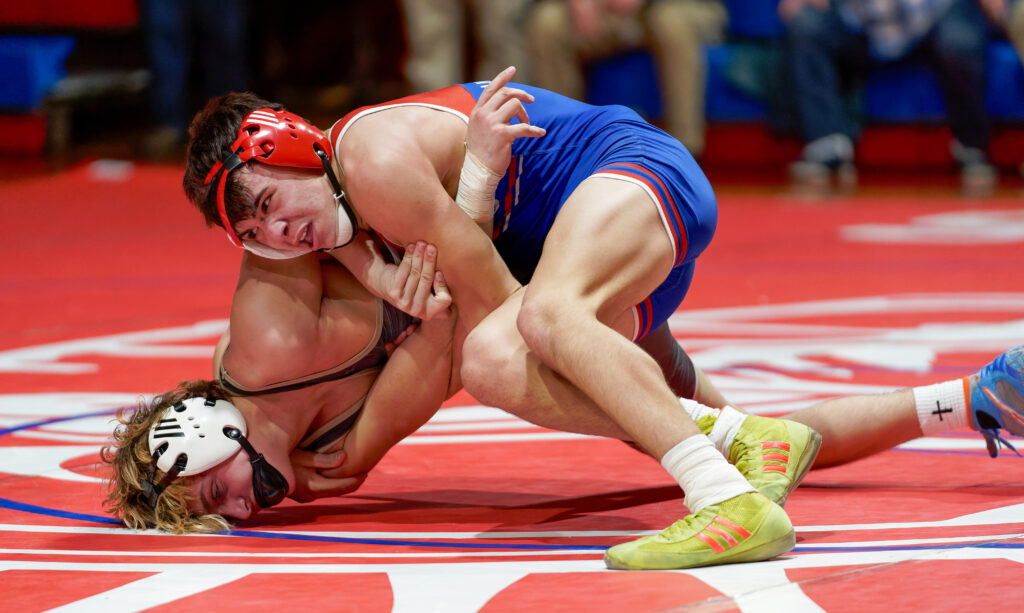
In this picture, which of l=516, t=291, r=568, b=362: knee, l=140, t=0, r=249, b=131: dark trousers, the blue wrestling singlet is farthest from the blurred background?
l=516, t=291, r=568, b=362: knee

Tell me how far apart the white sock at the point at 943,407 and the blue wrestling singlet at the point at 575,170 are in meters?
0.53

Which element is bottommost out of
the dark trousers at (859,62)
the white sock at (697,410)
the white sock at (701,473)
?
the dark trousers at (859,62)

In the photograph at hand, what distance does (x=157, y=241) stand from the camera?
716cm

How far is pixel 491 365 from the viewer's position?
2631 mm

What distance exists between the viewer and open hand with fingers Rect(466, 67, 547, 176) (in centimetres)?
264

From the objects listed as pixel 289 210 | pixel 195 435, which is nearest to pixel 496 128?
pixel 289 210

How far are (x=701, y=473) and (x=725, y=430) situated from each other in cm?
41

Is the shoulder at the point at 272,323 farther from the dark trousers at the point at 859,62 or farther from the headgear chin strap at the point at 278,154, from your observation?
the dark trousers at the point at 859,62

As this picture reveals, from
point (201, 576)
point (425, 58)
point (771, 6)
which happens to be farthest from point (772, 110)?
point (201, 576)

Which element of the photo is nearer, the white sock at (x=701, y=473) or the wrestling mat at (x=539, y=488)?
the wrestling mat at (x=539, y=488)

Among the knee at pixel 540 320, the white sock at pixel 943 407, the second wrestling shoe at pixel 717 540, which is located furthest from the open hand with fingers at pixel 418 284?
the white sock at pixel 943 407

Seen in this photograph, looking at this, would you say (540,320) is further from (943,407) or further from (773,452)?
(943,407)

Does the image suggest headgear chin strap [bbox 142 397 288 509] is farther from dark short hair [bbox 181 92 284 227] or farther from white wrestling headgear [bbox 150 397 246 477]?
dark short hair [bbox 181 92 284 227]

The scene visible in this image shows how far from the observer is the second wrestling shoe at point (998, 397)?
274 centimetres
